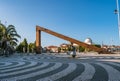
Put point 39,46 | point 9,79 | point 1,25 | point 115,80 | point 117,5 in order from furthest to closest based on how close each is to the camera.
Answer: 1. point 1,25
2. point 39,46
3. point 117,5
4. point 9,79
5. point 115,80

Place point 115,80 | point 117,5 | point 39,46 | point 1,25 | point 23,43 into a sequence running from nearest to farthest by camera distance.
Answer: point 115,80 < point 117,5 < point 39,46 < point 1,25 < point 23,43

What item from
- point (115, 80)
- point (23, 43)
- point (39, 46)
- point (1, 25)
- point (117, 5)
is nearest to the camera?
point (115, 80)

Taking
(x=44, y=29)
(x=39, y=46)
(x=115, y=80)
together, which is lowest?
(x=115, y=80)

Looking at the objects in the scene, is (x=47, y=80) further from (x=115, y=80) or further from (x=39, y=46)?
(x=39, y=46)

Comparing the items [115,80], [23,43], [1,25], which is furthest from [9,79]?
[23,43]

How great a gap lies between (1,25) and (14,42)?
225 inches

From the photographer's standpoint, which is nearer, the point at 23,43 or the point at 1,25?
the point at 1,25

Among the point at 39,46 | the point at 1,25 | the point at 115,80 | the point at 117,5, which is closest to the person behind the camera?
the point at 115,80

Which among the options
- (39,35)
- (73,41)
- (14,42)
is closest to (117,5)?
(73,41)

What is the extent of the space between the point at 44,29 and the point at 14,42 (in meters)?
11.4

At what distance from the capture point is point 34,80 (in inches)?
302

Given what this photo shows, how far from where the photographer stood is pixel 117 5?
1471 inches

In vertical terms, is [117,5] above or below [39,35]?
above

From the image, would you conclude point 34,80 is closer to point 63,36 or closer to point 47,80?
point 47,80
